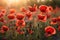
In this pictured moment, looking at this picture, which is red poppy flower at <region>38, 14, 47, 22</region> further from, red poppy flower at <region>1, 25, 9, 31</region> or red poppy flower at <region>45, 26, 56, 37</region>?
red poppy flower at <region>1, 25, 9, 31</region>

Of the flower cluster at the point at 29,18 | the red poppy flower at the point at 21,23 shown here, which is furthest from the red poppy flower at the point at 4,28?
the red poppy flower at the point at 21,23

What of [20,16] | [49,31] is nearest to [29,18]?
[20,16]

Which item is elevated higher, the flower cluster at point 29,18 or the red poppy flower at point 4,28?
the flower cluster at point 29,18

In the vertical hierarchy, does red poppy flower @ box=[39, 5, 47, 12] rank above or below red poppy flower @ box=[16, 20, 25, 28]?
above

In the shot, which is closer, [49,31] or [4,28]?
[49,31]

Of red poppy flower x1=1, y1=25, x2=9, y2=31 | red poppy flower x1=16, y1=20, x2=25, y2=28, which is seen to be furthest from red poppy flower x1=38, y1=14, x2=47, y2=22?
red poppy flower x1=1, y1=25, x2=9, y2=31

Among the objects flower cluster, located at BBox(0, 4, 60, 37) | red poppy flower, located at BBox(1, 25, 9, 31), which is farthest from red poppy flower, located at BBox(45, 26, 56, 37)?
red poppy flower, located at BBox(1, 25, 9, 31)

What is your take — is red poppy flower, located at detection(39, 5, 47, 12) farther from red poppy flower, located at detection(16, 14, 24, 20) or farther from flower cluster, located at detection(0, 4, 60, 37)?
red poppy flower, located at detection(16, 14, 24, 20)

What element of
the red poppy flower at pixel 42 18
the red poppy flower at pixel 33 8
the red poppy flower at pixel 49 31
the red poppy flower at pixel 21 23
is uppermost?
the red poppy flower at pixel 33 8

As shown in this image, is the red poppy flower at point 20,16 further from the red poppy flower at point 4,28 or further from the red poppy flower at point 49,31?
the red poppy flower at point 49,31

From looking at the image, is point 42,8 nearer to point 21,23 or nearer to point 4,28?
point 21,23

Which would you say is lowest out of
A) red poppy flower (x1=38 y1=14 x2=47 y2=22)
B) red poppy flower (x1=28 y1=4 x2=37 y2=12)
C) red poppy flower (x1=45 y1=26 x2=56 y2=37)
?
red poppy flower (x1=45 y1=26 x2=56 y2=37)

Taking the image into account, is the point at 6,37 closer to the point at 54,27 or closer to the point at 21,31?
the point at 21,31
